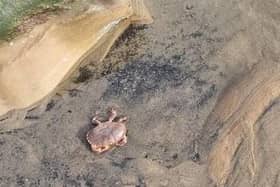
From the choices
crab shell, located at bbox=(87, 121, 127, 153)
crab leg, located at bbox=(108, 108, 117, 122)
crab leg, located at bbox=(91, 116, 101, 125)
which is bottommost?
crab shell, located at bbox=(87, 121, 127, 153)

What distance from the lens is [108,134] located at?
552cm

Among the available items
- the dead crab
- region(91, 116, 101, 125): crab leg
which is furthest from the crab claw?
region(91, 116, 101, 125): crab leg

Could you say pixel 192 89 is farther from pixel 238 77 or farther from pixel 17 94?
pixel 17 94

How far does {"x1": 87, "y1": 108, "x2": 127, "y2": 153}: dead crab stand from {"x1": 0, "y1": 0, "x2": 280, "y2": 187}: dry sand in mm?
68

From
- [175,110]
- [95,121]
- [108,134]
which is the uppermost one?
[175,110]

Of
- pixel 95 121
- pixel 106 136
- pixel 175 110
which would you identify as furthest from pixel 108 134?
pixel 175 110

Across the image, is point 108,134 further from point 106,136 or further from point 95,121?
point 95,121

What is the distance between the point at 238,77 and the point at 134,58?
97 cm

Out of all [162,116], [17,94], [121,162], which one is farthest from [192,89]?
[17,94]

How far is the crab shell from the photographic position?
17.4 feet

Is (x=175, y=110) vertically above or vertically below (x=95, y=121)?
above

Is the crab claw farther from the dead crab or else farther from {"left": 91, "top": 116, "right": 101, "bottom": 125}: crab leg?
{"left": 91, "top": 116, "right": 101, "bottom": 125}: crab leg

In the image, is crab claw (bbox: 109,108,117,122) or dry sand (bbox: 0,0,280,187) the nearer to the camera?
dry sand (bbox: 0,0,280,187)

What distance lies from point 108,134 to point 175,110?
61 centimetres
